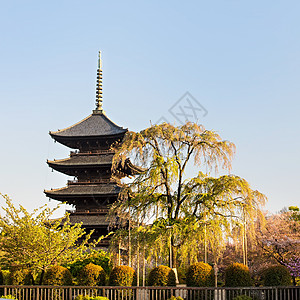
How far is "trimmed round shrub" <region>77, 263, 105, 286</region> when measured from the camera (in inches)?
793

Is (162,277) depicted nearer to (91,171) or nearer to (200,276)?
(200,276)

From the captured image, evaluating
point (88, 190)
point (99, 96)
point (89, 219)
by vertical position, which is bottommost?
point (89, 219)

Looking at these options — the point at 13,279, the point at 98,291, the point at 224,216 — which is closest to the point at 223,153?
the point at 224,216

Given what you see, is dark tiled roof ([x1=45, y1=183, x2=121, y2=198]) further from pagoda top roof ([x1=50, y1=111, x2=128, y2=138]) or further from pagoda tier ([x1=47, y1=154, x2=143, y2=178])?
pagoda top roof ([x1=50, y1=111, x2=128, y2=138])

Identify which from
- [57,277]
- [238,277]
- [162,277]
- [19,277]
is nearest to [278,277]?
[238,277]

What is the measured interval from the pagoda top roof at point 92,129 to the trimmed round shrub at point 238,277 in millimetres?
18875

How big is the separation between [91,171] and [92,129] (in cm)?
346

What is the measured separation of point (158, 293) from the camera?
1898cm

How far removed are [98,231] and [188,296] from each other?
17768 millimetres

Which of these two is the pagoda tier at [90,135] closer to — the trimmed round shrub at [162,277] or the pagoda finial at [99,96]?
the pagoda finial at [99,96]

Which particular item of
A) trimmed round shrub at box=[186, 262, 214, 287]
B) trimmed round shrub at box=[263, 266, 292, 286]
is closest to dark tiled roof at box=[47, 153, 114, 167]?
trimmed round shrub at box=[186, 262, 214, 287]

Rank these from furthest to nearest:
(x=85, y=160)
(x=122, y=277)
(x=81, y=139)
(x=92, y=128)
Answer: (x=92, y=128), (x=81, y=139), (x=85, y=160), (x=122, y=277)

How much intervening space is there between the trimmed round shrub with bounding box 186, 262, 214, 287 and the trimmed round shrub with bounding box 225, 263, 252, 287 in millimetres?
719

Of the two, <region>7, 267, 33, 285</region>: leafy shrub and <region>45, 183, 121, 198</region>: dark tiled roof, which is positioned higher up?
<region>45, 183, 121, 198</region>: dark tiled roof
